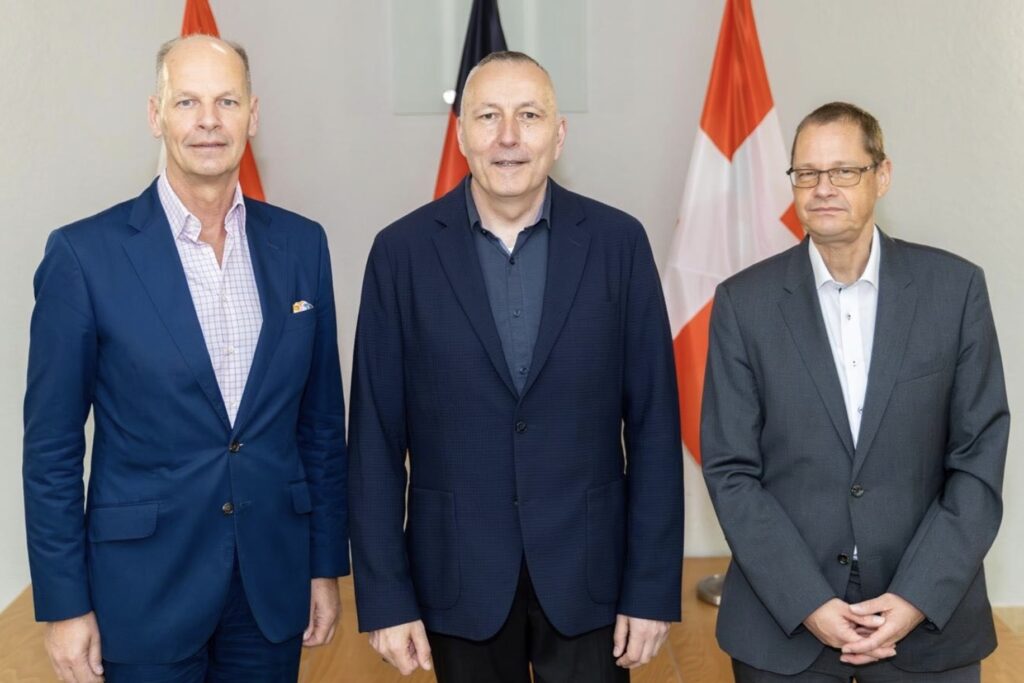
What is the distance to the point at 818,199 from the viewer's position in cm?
221

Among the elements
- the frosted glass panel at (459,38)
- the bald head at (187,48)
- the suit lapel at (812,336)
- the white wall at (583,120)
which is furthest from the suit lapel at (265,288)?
the frosted glass panel at (459,38)

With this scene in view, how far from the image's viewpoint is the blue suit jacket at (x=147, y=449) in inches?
83.0

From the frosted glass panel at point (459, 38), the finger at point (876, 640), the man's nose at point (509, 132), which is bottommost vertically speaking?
the finger at point (876, 640)

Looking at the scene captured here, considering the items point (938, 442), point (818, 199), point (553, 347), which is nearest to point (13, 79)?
point (553, 347)

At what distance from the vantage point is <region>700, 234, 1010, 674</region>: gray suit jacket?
7.06 ft

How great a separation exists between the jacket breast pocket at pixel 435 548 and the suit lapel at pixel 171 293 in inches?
16.1

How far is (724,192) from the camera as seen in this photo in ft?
13.7

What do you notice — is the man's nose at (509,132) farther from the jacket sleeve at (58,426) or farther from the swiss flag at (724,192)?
the swiss flag at (724,192)

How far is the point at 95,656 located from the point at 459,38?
2.98m

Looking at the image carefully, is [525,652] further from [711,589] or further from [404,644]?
[711,589]

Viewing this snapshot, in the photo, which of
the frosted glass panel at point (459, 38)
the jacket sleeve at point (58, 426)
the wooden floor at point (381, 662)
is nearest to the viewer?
the jacket sleeve at point (58, 426)

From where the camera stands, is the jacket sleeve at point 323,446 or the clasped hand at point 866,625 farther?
the jacket sleeve at point 323,446

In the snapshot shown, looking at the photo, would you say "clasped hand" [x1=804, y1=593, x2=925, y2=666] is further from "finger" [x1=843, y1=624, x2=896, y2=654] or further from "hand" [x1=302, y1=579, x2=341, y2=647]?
"hand" [x1=302, y1=579, x2=341, y2=647]

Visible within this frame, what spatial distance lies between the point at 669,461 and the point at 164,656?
3.40 ft
